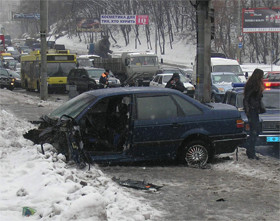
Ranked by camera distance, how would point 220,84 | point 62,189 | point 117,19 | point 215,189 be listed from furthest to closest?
point 117,19
point 220,84
point 215,189
point 62,189

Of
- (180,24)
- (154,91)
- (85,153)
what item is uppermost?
(180,24)

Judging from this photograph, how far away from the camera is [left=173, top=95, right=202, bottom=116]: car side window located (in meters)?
9.00

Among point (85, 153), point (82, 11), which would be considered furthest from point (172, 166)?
point (82, 11)

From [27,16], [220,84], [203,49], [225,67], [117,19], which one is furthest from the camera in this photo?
[27,16]

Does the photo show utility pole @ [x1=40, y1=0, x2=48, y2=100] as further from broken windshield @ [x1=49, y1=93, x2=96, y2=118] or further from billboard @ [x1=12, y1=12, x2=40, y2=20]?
billboard @ [x1=12, y1=12, x2=40, y2=20]

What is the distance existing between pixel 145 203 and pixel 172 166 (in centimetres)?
273

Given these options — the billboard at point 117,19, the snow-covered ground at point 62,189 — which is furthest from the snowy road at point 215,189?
the billboard at point 117,19

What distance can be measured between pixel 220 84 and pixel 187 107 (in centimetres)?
1372

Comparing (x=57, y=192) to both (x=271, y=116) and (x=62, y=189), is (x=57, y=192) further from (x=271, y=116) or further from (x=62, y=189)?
(x=271, y=116)

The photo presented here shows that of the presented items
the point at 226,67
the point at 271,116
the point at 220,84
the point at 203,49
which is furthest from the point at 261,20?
the point at 271,116

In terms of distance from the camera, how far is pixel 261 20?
55625 millimetres

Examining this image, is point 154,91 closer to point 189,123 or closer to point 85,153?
point 189,123

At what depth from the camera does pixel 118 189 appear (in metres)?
6.74

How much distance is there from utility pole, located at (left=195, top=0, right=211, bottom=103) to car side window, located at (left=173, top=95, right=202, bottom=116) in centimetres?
517
